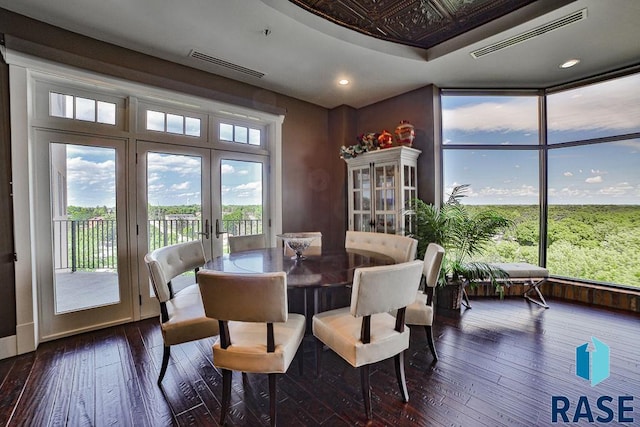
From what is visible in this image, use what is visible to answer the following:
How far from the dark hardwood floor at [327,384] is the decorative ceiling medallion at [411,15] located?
3059 millimetres

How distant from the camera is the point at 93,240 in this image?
9.21 ft

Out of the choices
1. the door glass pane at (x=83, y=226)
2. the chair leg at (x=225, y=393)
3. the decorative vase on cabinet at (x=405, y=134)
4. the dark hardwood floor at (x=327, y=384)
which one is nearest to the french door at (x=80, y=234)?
the door glass pane at (x=83, y=226)

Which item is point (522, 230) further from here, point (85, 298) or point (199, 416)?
point (85, 298)

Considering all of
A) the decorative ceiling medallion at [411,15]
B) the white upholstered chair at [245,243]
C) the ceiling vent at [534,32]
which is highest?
the decorative ceiling medallion at [411,15]

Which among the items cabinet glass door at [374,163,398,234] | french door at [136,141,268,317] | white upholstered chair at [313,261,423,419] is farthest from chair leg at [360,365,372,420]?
french door at [136,141,268,317]

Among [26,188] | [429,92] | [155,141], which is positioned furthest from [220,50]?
[429,92]

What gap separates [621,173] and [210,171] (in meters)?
5.11

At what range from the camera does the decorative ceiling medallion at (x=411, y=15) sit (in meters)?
2.45

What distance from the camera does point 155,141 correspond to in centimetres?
306

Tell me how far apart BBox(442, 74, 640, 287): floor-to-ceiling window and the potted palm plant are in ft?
2.35

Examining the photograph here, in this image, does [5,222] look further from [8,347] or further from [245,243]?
[245,243]

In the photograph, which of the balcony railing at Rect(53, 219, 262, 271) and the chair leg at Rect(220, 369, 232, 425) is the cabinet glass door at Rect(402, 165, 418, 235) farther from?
the balcony railing at Rect(53, 219, 262, 271)

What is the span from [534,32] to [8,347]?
17.8 ft

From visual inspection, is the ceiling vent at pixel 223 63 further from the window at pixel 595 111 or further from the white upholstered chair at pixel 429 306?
the window at pixel 595 111
